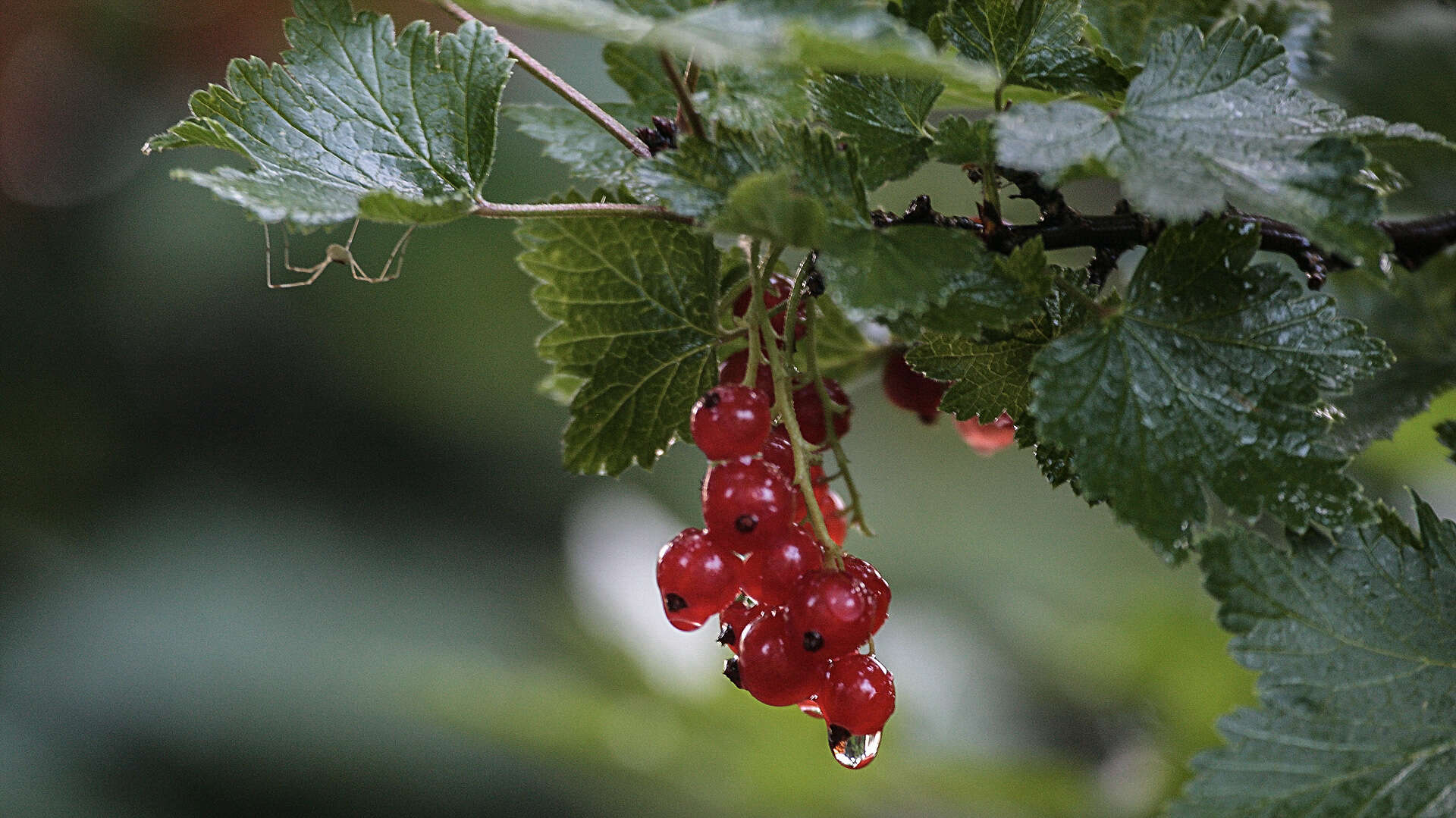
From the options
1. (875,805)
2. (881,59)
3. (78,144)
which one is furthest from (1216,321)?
(78,144)

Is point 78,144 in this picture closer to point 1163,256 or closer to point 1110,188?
point 1110,188

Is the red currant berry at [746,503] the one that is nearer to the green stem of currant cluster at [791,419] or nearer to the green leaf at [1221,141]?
the green stem of currant cluster at [791,419]

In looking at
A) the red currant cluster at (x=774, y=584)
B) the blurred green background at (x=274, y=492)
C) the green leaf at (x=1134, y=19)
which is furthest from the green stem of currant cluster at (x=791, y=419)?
the blurred green background at (x=274, y=492)

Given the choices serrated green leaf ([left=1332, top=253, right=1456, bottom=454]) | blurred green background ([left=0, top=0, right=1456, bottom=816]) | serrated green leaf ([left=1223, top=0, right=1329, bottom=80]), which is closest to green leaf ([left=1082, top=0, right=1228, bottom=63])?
serrated green leaf ([left=1223, top=0, right=1329, bottom=80])

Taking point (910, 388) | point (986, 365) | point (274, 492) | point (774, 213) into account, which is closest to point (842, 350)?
point (910, 388)

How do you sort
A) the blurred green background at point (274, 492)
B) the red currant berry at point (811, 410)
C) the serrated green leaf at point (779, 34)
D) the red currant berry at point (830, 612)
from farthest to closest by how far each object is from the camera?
the blurred green background at point (274, 492), the red currant berry at point (811, 410), the red currant berry at point (830, 612), the serrated green leaf at point (779, 34)

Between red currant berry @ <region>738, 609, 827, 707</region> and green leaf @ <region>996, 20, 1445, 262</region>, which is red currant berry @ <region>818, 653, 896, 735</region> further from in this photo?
green leaf @ <region>996, 20, 1445, 262</region>
